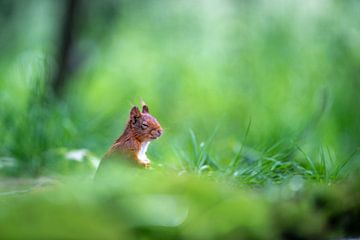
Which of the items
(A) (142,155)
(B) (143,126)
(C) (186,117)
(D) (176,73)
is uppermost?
(D) (176,73)

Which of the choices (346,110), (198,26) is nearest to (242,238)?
(346,110)

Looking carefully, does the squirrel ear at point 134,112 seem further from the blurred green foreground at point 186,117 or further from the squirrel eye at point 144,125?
the blurred green foreground at point 186,117

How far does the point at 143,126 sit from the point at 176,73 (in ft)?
16.0

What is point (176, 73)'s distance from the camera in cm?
787

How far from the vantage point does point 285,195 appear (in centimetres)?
186

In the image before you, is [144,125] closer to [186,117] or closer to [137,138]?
[137,138]

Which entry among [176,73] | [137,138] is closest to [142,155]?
[137,138]

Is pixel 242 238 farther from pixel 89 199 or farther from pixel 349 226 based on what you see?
pixel 349 226

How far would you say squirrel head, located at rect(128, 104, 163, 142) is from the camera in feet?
9.86

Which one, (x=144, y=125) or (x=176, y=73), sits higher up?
(x=176, y=73)

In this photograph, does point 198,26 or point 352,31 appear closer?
point 352,31

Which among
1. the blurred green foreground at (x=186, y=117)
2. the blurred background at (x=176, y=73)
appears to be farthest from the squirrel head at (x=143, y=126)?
the blurred background at (x=176, y=73)

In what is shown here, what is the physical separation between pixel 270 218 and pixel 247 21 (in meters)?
5.97

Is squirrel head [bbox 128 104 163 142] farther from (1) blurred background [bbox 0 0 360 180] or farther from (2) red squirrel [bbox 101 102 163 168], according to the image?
(1) blurred background [bbox 0 0 360 180]
